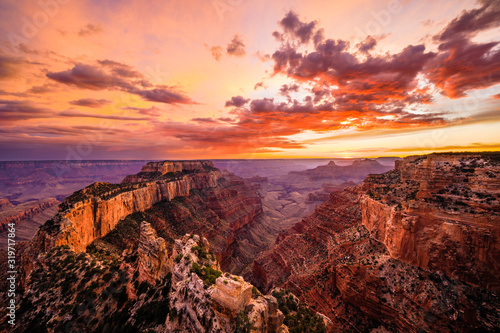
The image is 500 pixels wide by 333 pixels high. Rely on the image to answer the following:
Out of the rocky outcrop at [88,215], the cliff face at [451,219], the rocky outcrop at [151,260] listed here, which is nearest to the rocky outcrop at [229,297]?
the rocky outcrop at [151,260]

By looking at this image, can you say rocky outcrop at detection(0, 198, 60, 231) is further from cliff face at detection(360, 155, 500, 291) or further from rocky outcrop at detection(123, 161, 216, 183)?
cliff face at detection(360, 155, 500, 291)

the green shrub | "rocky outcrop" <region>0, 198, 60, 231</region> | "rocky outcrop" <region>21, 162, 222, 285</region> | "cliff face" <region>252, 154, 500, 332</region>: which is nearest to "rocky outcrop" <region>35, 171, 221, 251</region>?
"rocky outcrop" <region>21, 162, 222, 285</region>

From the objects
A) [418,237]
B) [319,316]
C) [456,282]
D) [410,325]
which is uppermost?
[418,237]

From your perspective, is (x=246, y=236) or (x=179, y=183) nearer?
(x=179, y=183)

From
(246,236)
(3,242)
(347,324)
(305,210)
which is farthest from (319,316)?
(3,242)

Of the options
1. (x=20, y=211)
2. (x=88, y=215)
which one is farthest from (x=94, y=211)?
(x=20, y=211)

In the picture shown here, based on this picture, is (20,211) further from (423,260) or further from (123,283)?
(423,260)

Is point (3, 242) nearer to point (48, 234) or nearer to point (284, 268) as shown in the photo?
point (48, 234)
